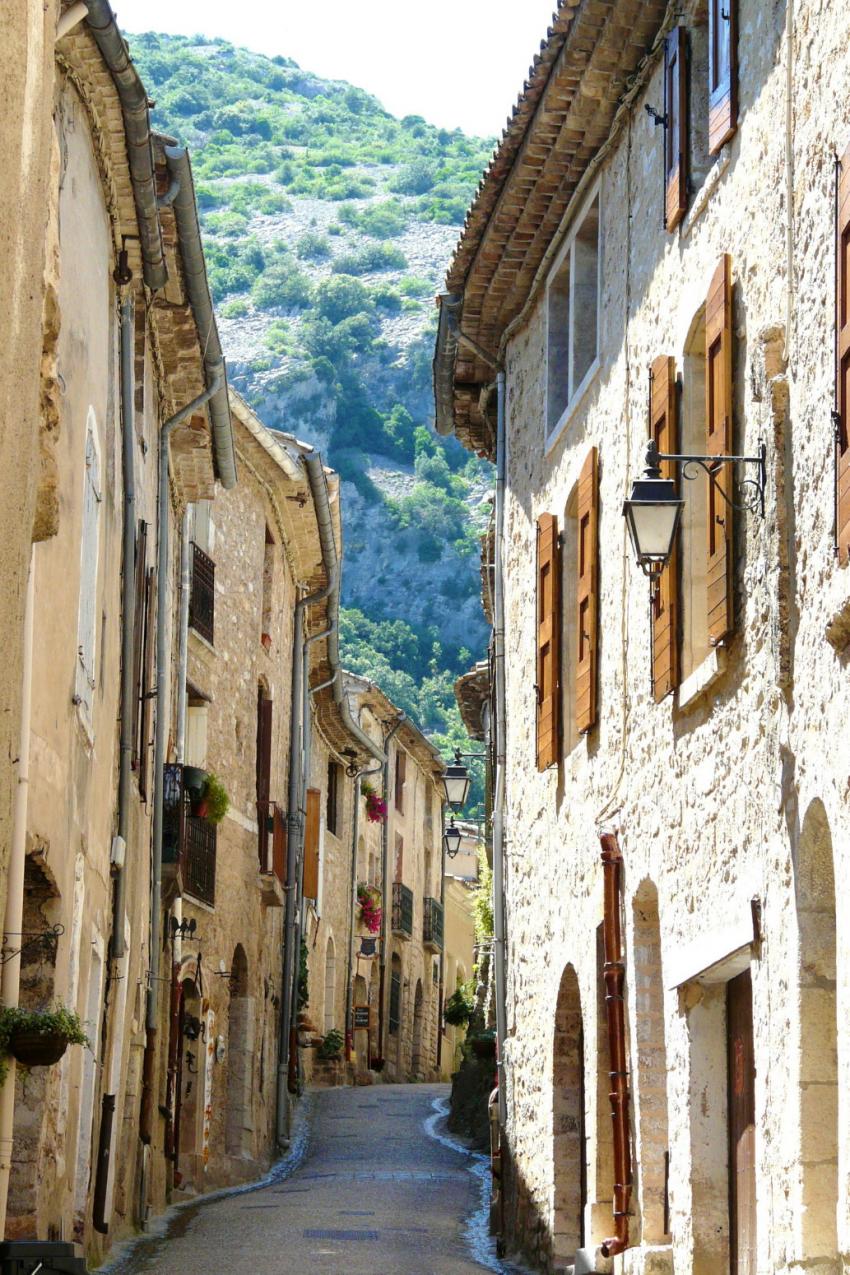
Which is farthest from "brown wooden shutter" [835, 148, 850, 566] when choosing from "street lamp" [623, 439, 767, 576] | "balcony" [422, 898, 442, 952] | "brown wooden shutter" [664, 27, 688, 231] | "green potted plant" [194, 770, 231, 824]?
"balcony" [422, 898, 442, 952]

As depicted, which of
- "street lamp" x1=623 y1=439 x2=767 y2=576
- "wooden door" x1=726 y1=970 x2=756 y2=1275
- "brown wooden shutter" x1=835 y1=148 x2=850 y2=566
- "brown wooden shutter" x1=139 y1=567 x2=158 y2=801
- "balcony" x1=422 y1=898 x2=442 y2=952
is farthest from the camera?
"balcony" x1=422 y1=898 x2=442 y2=952

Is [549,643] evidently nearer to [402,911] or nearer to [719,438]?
[719,438]

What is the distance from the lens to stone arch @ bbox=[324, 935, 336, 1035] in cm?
3438

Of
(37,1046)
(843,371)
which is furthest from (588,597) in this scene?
(843,371)

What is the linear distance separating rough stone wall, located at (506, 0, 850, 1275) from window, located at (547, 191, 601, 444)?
346mm

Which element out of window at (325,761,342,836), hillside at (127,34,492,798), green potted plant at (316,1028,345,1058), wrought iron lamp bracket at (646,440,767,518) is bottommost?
green potted plant at (316,1028,345,1058)

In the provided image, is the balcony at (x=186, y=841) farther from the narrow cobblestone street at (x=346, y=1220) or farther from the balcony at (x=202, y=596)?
the narrow cobblestone street at (x=346, y=1220)

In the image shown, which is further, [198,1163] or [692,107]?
[198,1163]

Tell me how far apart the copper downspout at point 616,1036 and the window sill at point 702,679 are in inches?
72.1

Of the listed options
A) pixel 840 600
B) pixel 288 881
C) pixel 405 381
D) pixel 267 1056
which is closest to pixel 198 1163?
pixel 267 1056

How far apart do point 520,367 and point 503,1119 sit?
571 cm

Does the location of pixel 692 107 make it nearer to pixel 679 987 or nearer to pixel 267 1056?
pixel 679 987

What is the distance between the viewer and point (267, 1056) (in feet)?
82.3

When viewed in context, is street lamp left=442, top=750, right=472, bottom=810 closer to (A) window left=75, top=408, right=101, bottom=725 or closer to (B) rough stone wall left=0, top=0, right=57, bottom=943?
(A) window left=75, top=408, right=101, bottom=725
